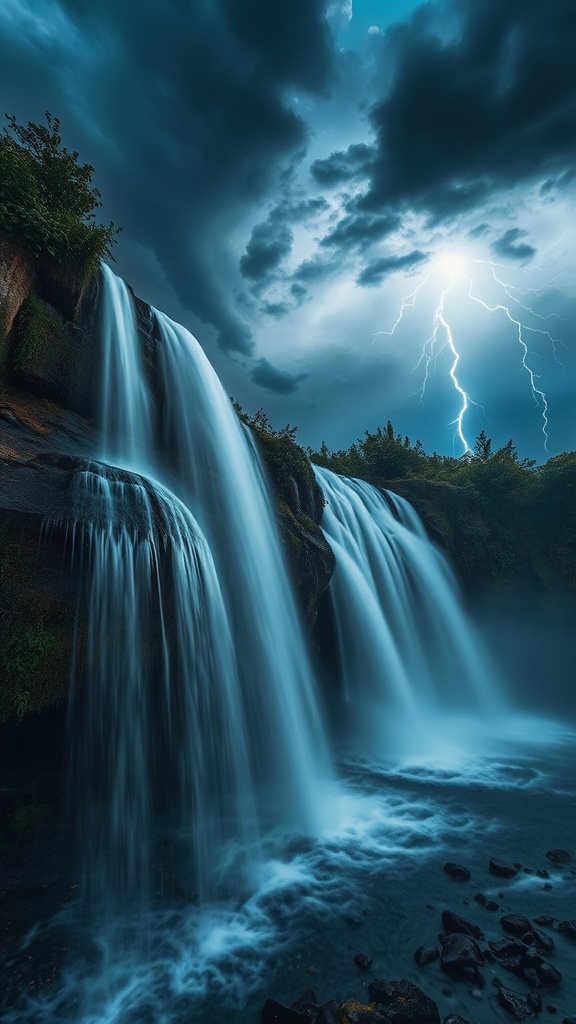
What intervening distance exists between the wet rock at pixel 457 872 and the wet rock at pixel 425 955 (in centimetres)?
160

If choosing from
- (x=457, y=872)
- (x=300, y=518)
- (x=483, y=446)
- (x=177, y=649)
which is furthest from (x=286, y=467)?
(x=483, y=446)

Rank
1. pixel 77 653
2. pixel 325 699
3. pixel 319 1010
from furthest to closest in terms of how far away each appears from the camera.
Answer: pixel 325 699
pixel 77 653
pixel 319 1010

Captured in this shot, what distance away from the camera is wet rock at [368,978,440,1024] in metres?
3.17

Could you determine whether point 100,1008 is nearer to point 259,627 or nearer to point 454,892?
point 454,892

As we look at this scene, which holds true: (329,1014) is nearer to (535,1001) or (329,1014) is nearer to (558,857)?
(535,1001)

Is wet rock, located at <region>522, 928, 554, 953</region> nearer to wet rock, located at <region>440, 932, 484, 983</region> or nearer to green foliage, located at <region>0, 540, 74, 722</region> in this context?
Result: wet rock, located at <region>440, 932, 484, 983</region>

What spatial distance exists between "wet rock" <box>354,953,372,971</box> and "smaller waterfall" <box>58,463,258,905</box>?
2.12 m

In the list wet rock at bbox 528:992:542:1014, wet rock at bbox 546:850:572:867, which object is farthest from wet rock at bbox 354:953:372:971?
wet rock at bbox 546:850:572:867

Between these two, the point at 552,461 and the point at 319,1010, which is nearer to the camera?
the point at 319,1010

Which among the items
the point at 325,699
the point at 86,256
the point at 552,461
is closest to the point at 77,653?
the point at 86,256

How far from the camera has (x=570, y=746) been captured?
39.9ft

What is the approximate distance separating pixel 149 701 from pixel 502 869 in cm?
572

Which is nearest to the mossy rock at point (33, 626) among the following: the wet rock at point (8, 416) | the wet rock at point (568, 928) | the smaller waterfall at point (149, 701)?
the smaller waterfall at point (149, 701)

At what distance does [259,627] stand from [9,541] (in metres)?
5.64
